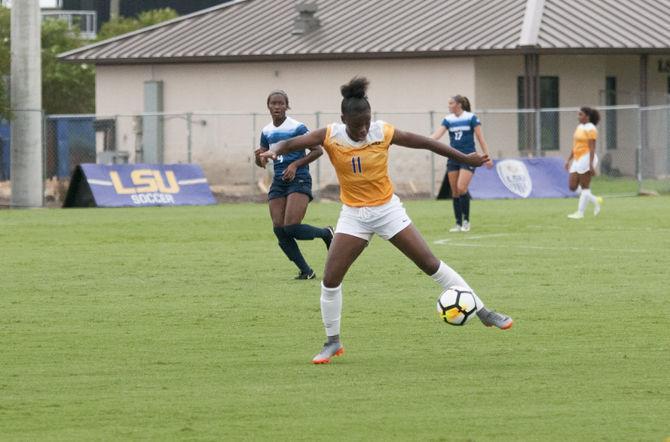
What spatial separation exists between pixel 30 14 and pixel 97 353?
24.5 m

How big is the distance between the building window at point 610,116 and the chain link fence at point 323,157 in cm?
4

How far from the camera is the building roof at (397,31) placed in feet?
135

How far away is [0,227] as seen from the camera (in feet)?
88.4

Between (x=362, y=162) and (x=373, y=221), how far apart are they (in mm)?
407

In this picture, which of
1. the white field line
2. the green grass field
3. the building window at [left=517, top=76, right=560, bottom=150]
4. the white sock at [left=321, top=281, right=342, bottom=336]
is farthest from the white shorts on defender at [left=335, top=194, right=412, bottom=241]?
the building window at [left=517, top=76, right=560, bottom=150]

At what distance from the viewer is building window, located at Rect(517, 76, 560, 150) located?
135 feet

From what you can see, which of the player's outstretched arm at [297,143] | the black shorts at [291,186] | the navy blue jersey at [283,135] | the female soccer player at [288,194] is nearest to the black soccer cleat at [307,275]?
the female soccer player at [288,194]

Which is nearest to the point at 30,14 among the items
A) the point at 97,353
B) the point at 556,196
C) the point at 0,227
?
the point at 0,227

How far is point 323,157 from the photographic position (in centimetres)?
4147

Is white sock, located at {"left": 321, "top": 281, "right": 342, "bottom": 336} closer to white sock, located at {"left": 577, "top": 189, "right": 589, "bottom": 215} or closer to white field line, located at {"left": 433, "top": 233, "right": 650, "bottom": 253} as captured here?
white field line, located at {"left": 433, "top": 233, "right": 650, "bottom": 253}

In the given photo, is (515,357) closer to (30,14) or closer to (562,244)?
(562,244)

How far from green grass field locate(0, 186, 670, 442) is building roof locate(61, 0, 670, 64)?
67.9 feet

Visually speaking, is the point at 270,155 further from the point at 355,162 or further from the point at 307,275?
the point at 307,275

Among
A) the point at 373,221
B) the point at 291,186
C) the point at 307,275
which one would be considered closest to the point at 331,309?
the point at 373,221
